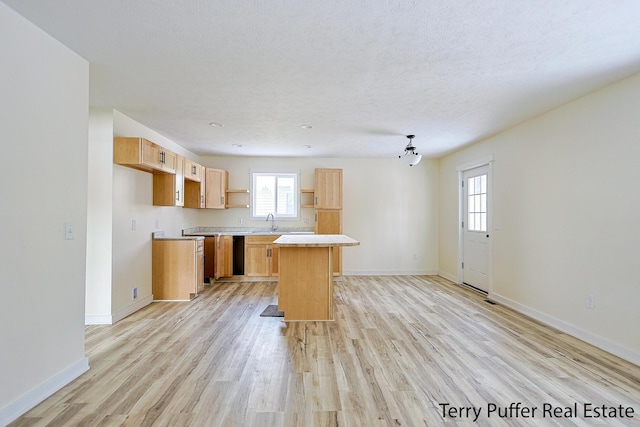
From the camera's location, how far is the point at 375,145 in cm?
520

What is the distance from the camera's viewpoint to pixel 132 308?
382cm

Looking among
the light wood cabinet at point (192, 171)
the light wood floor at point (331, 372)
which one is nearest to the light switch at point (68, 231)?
the light wood floor at point (331, 372)

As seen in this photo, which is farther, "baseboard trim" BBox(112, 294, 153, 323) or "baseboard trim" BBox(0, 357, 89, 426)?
"baseboard trim" BBox(112, 294, 153, 323)

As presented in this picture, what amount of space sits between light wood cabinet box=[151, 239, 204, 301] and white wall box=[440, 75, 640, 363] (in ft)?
15.0

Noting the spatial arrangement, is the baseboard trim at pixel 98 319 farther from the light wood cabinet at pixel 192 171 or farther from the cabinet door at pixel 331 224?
the cabinet door at pixel 331 224

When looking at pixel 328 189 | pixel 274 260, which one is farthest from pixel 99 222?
pixel 328 189

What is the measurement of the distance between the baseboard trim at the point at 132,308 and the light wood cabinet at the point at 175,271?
185mm

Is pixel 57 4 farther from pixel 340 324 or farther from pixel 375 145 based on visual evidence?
pixel 375 145

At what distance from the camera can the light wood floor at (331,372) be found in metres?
1.87

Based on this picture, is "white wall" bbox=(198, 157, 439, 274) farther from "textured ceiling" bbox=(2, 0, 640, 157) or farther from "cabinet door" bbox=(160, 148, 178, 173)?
"textured ceiling" bbox=(2, 0, 640, 157)

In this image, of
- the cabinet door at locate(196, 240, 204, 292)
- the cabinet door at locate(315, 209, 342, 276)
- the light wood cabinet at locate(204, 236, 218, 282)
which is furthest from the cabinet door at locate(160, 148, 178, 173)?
the cabinet door at locate(315, 209, 342, 276)

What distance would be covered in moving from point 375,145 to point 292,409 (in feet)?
14.0

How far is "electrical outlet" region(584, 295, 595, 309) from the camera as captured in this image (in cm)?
296

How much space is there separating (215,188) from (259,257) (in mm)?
1613
